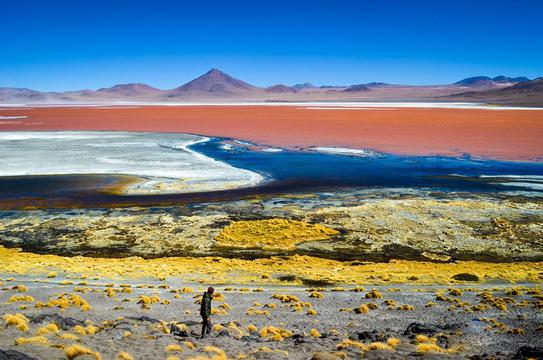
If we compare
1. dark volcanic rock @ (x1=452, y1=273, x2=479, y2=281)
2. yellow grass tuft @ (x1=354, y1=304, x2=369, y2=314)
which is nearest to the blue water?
dark volcanic rock @ (x1=452, y1=273, x2=479, y2=281)

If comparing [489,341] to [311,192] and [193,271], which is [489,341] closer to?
[193,271]

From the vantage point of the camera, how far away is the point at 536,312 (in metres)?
15.6

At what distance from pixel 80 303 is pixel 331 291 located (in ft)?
27.1

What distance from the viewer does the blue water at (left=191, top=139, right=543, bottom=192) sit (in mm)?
37375

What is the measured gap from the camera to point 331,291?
716 inches

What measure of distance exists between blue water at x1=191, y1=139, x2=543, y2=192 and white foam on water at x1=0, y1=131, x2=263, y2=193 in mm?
2937

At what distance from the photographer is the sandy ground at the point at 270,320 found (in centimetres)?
1145

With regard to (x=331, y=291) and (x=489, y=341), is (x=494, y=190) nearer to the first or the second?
(x=331, y=291)

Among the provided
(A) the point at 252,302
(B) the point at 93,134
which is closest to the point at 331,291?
(A) the point at 252,302

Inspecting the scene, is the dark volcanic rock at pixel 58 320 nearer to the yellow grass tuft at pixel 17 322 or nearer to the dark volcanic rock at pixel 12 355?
the yellow grass tuft at pixel 17 322

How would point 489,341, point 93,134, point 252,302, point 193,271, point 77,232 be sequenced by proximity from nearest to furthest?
point 489,341 → point 252,302 → point 193,271 → point 77,232 → point 93,134

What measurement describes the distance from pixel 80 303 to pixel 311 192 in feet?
68.2

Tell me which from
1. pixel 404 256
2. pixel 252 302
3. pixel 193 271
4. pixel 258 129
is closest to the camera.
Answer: pixel 252 302

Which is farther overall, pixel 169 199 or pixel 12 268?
pixel 169 199
